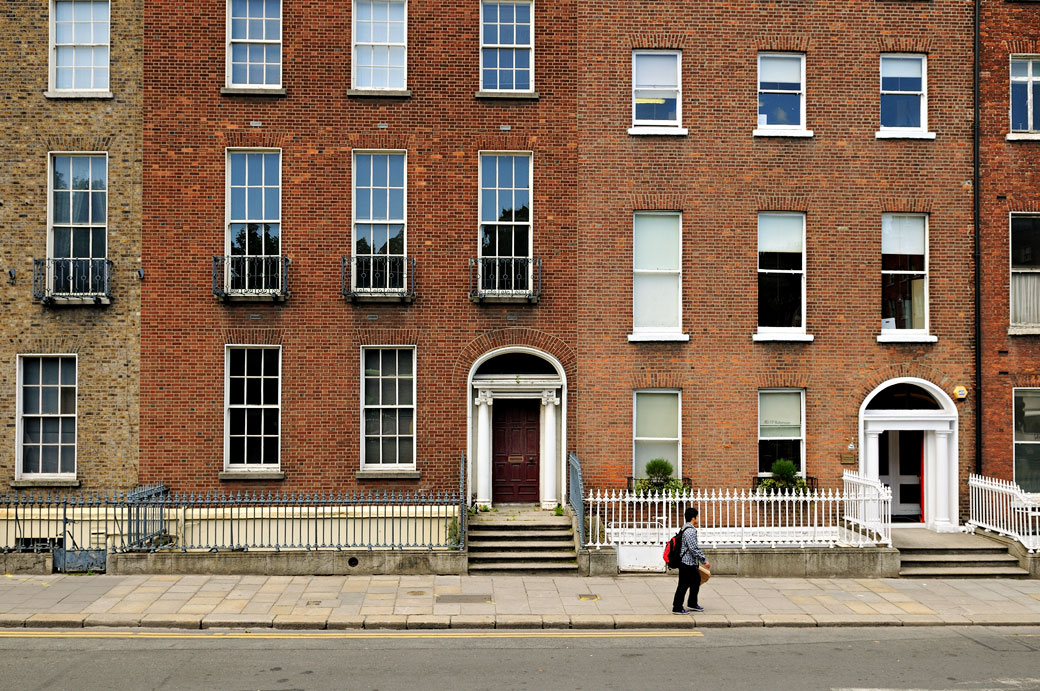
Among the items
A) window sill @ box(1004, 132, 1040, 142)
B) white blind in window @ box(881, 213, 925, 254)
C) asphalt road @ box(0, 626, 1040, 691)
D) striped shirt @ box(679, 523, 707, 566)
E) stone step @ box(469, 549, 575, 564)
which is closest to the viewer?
asphalt road @ box(0, 626, 1040, 691)

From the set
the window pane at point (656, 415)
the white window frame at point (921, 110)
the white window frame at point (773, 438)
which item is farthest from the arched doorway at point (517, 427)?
the white window frame at point (921, 110)

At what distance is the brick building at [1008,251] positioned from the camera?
19.0 metres

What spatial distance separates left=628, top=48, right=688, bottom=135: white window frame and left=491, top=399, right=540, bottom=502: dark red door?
19.9 ft

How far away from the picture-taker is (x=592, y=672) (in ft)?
36.4

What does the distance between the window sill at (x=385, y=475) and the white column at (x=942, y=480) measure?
10.6 m

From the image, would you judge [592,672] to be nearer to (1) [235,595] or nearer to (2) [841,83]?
(1) [235,595]

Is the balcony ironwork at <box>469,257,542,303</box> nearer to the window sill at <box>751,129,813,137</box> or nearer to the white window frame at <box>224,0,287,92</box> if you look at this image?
the window sill at <box>751,129,813,137</box>

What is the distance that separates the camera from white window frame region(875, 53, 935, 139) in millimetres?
18953

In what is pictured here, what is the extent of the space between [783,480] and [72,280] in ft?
48.0

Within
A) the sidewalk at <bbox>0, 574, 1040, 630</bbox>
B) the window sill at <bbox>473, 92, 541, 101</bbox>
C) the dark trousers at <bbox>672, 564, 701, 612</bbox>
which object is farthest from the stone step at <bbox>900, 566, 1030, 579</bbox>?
the window sill at <bbox>473, 92, 541, 101</bbox>

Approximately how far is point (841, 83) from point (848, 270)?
387 cm

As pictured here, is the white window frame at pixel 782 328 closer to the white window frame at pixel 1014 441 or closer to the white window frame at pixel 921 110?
the white window frame at pixel 921 110

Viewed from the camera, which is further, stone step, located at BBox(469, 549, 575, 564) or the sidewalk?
stone step, located at BBox(469, 549, 575, 564)

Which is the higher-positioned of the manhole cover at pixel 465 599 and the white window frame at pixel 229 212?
the white window frame at pixel 229 212
